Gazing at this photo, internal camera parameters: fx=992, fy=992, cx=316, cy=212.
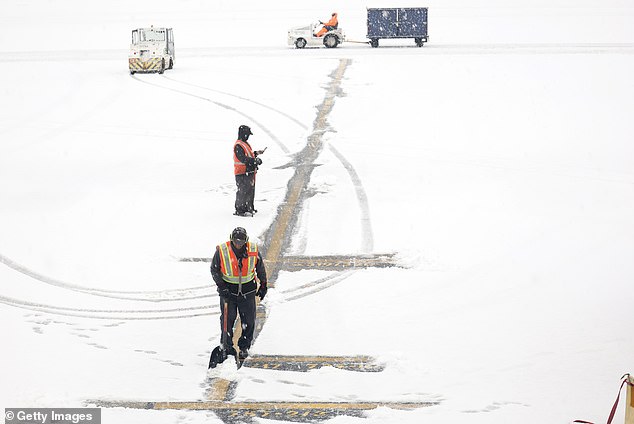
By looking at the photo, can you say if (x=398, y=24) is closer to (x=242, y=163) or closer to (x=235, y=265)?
(x=242, y=163)

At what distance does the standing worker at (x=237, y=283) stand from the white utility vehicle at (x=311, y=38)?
111 ft

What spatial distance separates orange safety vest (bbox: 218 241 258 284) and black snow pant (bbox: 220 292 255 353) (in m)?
0.23

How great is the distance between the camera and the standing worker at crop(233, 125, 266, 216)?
55.7 ft

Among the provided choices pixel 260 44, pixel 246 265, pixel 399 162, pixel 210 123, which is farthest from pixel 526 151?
pixel 260 44

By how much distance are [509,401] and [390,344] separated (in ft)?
6.44

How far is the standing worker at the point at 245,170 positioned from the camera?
55.7 feet

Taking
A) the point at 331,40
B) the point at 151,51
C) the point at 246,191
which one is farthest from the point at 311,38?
the point at 246,191

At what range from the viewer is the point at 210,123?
91.0 ft

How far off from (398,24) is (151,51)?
39.9 feet

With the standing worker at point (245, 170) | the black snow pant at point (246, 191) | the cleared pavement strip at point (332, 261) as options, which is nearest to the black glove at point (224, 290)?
the cleared pavement strip at point (332, 261)

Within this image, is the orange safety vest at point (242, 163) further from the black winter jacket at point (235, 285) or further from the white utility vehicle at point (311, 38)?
the white utility vehicle at point (311, 38)

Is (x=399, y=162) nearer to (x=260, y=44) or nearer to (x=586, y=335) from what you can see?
(x=586, y=335)

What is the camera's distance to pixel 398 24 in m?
43.9

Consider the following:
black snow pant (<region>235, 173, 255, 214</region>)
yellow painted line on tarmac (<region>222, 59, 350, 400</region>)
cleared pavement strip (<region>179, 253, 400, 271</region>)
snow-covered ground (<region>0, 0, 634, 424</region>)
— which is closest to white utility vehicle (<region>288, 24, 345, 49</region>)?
snow-covered ground (<region>0, 0, 634, 424</region>)
